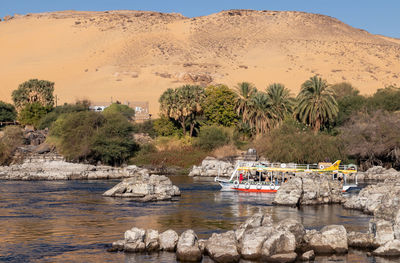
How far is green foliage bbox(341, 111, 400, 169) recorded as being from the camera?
6366 centimetres

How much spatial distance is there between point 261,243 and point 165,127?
55963mm

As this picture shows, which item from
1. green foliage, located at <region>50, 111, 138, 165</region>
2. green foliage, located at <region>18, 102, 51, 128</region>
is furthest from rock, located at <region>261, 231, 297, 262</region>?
green foliage, located at <region>18, 102, 51, 128</region>

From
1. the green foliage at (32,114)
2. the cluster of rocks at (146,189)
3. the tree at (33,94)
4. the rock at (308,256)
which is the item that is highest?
the tree at (33,94)

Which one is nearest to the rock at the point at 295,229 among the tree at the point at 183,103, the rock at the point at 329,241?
the rock at the point at 329,241

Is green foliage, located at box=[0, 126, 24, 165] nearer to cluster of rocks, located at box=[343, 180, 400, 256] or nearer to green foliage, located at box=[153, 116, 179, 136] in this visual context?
green foliage, located at box=[153, 116, 179, 136]

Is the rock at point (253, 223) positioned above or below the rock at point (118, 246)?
above

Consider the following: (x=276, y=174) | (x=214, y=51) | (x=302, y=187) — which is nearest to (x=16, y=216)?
(x=302, y=187)

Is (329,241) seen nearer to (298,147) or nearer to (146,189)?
(146,189)

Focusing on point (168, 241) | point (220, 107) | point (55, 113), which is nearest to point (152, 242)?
point (168, 241)

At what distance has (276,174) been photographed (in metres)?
54.3

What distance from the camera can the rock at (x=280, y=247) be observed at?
73.7 ft

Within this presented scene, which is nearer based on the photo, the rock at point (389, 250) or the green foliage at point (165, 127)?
the rock at point (389, 250)

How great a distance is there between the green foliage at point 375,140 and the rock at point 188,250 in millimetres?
44681

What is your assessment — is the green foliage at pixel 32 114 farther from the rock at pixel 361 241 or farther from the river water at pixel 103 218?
the rock at pixel 361 241
